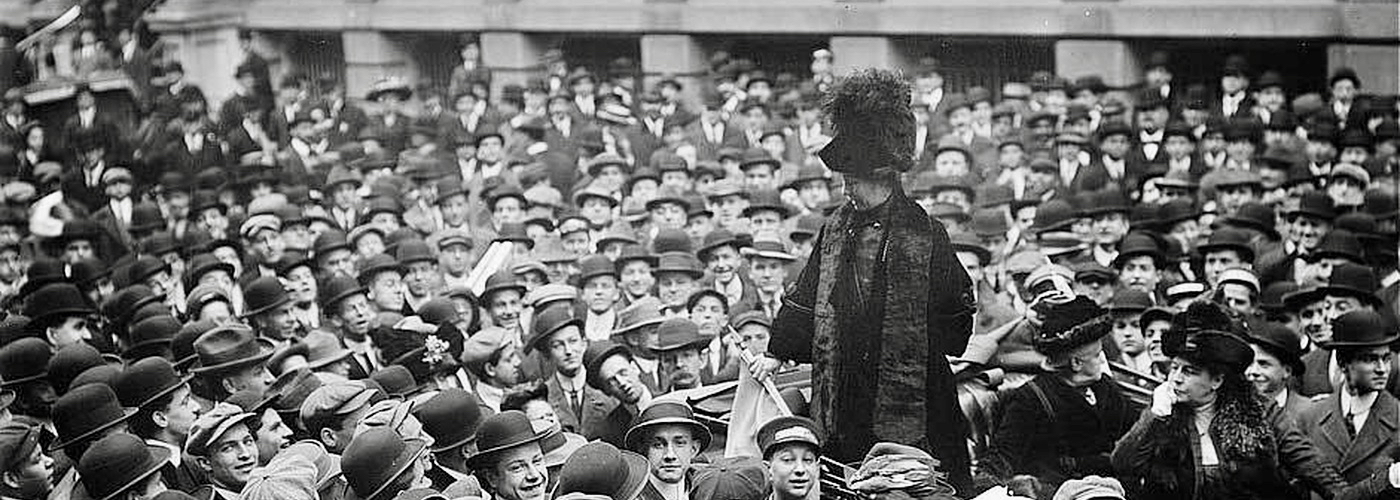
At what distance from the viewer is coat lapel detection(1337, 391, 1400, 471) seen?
6559 millimetres

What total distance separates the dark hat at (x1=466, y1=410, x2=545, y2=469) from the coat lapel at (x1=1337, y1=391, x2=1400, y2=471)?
322cm

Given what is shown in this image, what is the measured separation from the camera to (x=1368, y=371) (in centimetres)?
671

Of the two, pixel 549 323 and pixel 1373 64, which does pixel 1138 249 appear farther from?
pixel 1373 64

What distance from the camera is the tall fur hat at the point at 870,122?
21.5 feet

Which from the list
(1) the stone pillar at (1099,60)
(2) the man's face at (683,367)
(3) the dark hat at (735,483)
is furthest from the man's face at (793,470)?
(1) the stone pillar at (1099,60)

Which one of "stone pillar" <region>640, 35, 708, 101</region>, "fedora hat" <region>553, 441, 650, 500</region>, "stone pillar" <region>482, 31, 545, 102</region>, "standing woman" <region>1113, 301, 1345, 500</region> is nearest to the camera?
"fedora hat" <region>553, 441, 650, 500</region>

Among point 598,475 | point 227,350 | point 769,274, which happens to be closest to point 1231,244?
point 769,274

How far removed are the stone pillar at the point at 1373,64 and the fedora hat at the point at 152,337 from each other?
858 cm

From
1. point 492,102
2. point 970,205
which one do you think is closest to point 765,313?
point 970,205

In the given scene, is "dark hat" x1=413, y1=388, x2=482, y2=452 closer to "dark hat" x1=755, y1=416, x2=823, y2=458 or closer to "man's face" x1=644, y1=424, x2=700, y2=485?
"man's face" x1=644, y1=424, x2=700, y2=485

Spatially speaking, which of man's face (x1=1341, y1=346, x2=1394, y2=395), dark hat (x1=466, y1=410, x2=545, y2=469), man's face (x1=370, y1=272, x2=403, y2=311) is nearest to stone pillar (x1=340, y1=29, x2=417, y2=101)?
man's face (x1=370, y1=272, x2=403, y2=311)

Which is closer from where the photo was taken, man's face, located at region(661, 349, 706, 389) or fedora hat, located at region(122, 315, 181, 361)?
man's face, located at region(661, 349, 706, 389)

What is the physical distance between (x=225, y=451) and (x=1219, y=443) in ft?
12.6

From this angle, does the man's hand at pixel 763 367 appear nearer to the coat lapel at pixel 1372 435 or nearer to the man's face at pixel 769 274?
the man's face at pixel 769 274
